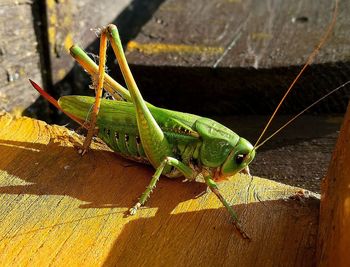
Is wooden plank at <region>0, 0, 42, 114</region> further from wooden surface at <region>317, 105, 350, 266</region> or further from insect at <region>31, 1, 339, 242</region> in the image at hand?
wooden surface at <region>317, 105, 350, 266</region>

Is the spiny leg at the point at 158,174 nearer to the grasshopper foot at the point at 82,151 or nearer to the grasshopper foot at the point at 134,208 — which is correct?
the grasshopper foot at the point at 134,208

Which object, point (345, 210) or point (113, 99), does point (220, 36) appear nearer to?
point (113, 99)

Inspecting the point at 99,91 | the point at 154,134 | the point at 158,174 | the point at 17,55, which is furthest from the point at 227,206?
the point at 17,55

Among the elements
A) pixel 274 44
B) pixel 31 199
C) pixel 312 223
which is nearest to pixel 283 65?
pixel 274 44

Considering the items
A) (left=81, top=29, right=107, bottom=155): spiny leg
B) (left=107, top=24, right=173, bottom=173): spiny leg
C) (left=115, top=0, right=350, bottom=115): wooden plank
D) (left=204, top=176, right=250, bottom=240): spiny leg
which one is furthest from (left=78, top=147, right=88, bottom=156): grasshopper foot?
(left=115, top=0, right=350, bottom=115): wooden plank

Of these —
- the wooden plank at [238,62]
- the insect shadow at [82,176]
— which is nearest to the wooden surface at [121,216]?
the insect shadow at [82,176]
